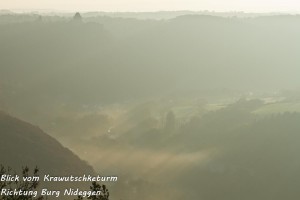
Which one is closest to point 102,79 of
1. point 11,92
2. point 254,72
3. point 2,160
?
point 11,92

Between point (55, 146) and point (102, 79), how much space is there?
3470 inches

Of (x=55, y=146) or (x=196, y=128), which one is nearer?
(x=55, y=146)

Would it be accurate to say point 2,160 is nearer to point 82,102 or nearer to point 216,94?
point 82,102

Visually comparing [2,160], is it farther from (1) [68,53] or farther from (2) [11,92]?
(1) [68,53]

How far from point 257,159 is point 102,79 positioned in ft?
291

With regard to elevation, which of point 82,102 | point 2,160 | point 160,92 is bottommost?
point 2,160

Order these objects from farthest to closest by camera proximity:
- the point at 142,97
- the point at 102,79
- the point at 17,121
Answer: the point at 102,79, the point at 142,97, the point at 17,121

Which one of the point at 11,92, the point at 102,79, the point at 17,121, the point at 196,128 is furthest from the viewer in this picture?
the point at 102,79

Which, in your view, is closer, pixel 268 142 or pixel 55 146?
pixel 55 146

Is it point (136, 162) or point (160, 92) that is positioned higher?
point (160, 92)

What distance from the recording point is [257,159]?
237 feet

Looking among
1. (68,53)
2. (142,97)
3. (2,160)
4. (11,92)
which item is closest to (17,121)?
(2,160)

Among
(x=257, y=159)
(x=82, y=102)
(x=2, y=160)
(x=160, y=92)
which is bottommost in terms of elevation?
(x=2, y=160)

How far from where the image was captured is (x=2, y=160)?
172 ft
